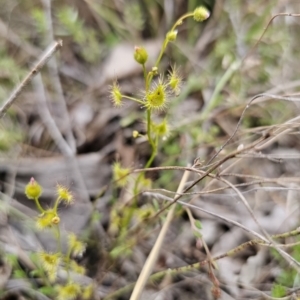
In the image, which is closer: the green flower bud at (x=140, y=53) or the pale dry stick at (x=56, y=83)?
the green flower bud at (x=140, y=53)

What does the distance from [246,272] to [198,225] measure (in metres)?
0.33

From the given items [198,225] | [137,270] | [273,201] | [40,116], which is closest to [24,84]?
[198,225]

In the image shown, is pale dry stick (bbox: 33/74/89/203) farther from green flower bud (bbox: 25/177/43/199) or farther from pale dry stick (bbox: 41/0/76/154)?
green flower bud (bbox: 25/177/43/199)

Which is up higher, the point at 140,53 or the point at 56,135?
the point at 140,53

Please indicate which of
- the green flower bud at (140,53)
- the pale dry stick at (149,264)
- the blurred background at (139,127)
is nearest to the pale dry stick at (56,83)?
the blurred background at (139,127)

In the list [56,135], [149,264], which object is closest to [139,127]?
[56,135]

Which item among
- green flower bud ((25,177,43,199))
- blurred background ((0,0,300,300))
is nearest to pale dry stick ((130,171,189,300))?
blurred background ((0,0,300,300))

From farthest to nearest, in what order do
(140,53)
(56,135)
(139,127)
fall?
(139,127) → (56,135) → (140,53)

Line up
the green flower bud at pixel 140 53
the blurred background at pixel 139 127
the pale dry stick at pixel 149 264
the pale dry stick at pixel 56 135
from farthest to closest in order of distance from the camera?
the pale dry stick at pixel 56 135 < the blurred background at pixel 139 127 < the pale dry stick at pixel 149 264 < the green flower bud at pixel 140 53

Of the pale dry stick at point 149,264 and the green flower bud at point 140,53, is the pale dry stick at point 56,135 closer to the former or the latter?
the pale dry stick at point 149,264

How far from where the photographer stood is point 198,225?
1.04 meters

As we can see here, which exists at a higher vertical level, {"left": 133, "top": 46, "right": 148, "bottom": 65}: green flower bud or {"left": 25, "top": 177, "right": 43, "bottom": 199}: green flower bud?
{"left": 133, "top": 46, "right": 148, "bottom": 65}: green flower bud

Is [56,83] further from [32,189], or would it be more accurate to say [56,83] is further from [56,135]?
[32,189]

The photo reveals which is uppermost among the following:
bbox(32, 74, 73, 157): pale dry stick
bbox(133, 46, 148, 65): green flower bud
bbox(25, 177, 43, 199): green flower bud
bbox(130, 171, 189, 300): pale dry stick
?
bbox(133, 46, 148, 65): green flower bud
